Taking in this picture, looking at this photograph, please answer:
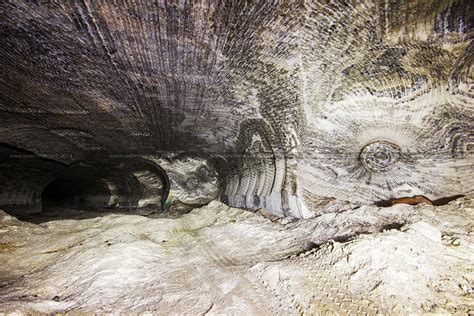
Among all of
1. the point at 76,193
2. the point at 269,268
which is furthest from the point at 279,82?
the point at 76,193

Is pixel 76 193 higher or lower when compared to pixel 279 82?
lower

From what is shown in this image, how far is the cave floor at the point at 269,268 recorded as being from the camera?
140 centimetres

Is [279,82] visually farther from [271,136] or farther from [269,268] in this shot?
[269,268]

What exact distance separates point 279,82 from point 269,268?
186cm

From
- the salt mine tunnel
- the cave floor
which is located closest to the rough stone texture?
the salt mine tunnel

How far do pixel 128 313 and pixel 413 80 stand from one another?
2.97m

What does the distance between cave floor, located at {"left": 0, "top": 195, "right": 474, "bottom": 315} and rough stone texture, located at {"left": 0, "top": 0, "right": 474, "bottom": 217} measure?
675 millimetres

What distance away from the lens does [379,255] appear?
1576 mm

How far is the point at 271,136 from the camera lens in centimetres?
337

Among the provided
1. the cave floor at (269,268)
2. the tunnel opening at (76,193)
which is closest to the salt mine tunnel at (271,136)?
the cave floor at (269,268)

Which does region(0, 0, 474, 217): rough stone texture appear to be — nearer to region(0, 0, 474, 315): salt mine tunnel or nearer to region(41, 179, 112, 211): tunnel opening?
region(0, 0, 474, 315): salt mine tunnel

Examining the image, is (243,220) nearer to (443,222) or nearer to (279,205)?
(279,205)

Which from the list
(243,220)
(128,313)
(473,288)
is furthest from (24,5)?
(473,288)

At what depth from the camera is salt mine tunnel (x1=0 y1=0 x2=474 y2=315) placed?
5.21ft
